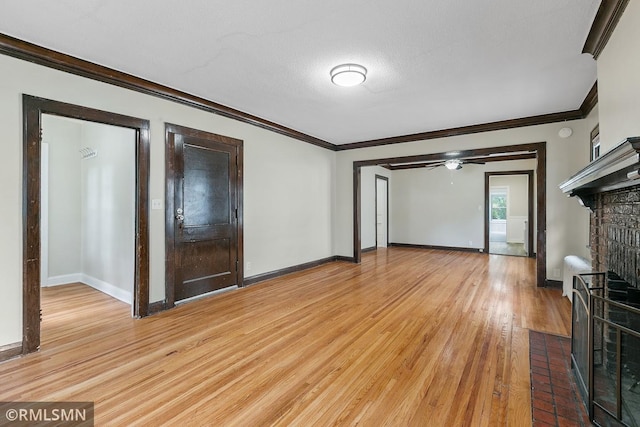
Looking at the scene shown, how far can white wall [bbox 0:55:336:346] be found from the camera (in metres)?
2.35

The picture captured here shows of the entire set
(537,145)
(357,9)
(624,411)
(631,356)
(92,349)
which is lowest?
(92,349)

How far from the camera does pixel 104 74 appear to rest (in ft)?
9.30

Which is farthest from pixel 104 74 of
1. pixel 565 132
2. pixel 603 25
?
pixel 565 132

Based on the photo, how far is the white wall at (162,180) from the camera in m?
2.35

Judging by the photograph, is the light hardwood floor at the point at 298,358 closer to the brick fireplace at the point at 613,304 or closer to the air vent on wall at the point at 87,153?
the brick fireplace at the point at 613,304

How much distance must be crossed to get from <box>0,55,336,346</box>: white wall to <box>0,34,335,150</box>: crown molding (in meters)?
0.06

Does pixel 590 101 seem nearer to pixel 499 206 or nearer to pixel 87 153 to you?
pixel 87 153

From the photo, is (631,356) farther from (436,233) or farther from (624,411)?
(436,233)

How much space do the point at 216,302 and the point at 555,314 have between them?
12.7 ft

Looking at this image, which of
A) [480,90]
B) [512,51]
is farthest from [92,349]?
[480,90]

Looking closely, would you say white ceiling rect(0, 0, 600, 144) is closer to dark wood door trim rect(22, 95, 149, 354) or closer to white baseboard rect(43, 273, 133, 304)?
dark wood door trim rect(22, 95, 149, 354)

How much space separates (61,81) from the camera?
8.65 feet

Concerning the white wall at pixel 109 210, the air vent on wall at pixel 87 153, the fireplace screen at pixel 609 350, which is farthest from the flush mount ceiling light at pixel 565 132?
the air vent on wall at pixel 87 153

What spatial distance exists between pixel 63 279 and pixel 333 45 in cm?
521
